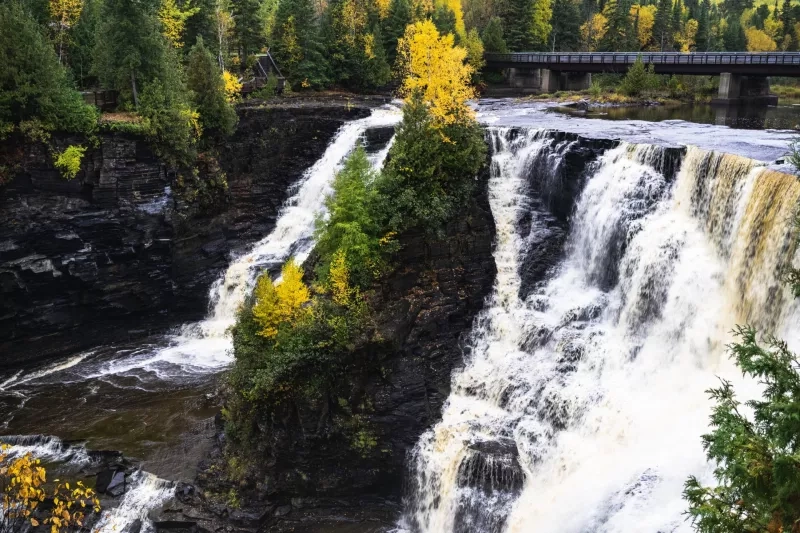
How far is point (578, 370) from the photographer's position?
23625mm

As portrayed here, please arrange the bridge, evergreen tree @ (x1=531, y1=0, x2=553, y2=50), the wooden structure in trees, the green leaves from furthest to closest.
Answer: evergreen tree @ (x1=531, y1=0, x2=553, y2=50) → the bridge → the wooden structure in trees → the green leaves

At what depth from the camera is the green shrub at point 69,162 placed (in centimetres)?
3064

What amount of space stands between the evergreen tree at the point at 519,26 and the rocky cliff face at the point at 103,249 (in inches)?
1905

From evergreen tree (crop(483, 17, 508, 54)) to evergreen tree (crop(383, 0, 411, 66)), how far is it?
9.88 meters

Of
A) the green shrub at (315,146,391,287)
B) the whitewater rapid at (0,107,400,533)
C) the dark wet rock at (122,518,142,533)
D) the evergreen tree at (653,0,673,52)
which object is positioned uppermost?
the evergreen tree at (653,0,673,52)

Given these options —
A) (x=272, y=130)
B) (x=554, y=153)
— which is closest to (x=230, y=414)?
(x=554, y=153)

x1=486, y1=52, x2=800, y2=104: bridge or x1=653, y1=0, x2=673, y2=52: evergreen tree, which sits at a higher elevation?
x1=653, y1=0, x2=673, y2=52: evergreen tree

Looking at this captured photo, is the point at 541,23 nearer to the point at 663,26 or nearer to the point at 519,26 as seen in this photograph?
the point at 519,26

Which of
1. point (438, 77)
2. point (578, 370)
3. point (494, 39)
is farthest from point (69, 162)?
point (494, 39)

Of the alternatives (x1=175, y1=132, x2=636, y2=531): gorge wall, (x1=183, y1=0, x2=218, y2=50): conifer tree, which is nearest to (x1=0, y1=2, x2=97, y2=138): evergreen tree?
(x1=183, y1=0, x2=218, y2=50): conifer tree

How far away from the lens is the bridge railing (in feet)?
166

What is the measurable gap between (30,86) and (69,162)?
3815 mm

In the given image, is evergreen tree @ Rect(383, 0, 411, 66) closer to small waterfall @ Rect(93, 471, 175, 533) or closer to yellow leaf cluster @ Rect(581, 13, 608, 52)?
yellow leaf cluster @ Rect(581, 13, 608, 52)

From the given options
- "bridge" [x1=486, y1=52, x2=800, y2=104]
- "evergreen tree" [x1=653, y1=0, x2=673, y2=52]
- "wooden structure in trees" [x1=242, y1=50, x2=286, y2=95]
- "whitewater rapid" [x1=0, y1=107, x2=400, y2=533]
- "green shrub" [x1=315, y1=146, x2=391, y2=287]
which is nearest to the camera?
"whitewater rapid" [x1=0, y1=107, x2=400, y2=533]
